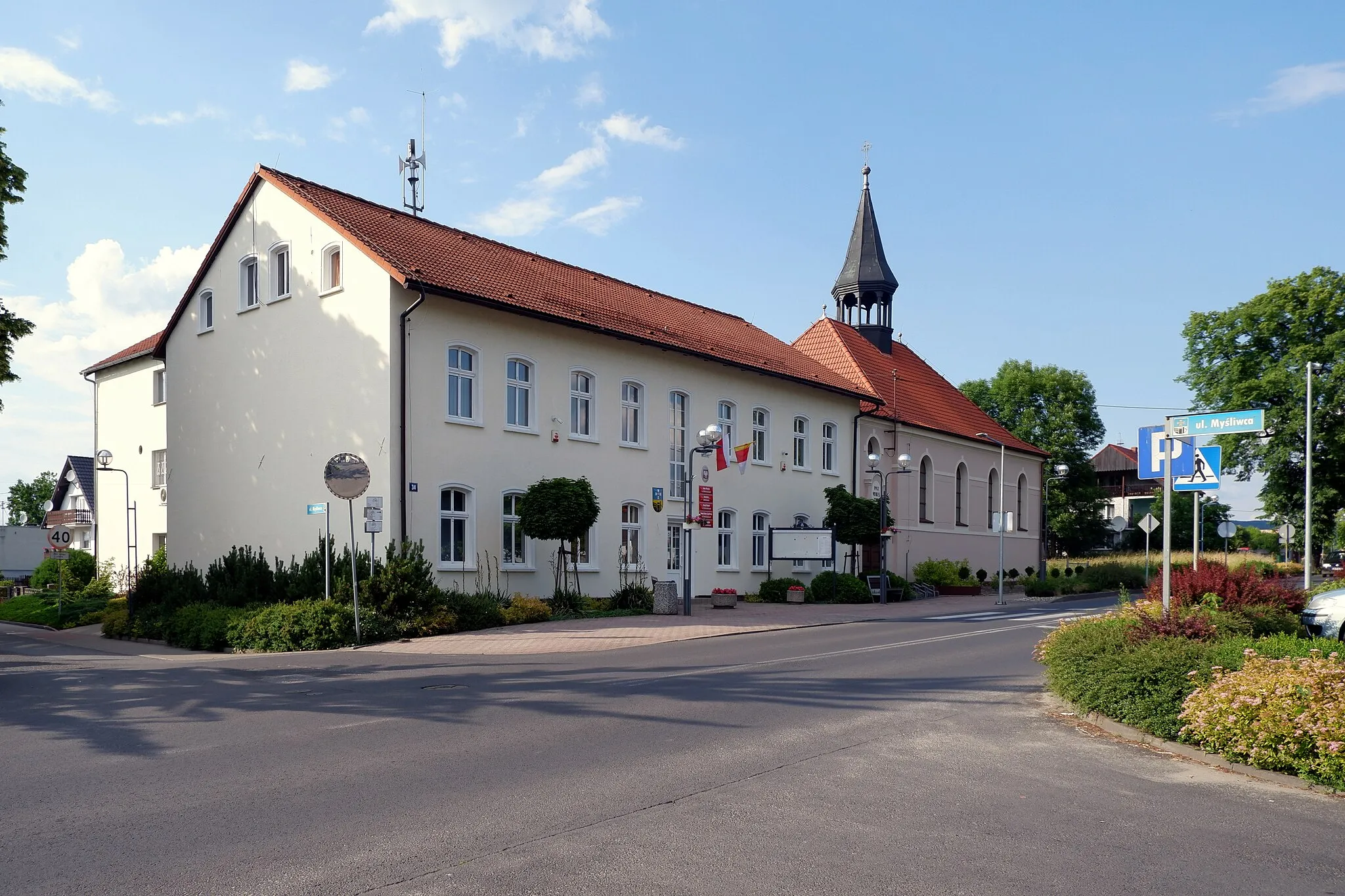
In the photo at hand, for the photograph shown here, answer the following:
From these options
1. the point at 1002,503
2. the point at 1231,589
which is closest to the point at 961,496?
the point at 1002,503

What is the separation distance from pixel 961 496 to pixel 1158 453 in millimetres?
33951

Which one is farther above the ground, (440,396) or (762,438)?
(440,396)

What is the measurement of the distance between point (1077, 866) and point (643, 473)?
22.7 m

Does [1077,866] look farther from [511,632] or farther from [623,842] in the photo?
[511,632]

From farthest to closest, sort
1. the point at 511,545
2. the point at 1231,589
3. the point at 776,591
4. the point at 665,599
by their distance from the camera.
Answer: the point at 776,591
the point at 665,599
the point at 511,545
the point at 1231,589

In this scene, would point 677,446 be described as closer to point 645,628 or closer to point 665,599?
point 665,599

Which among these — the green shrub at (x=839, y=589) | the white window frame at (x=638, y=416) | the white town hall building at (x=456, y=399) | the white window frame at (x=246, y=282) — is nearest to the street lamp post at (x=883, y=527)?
the green shrub at (x=839, y=589)

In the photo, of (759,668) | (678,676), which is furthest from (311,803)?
(759,668)

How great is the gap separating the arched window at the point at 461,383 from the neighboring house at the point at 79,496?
25.9 metres

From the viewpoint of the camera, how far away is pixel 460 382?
23672 mm

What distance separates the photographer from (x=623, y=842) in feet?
19.2

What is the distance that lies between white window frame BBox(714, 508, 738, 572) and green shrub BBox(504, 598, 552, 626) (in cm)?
873

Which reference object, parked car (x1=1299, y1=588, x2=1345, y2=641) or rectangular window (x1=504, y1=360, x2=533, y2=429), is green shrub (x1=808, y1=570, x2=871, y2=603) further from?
parked car (x1=1299, y1=588, x2=1345, y2=641)

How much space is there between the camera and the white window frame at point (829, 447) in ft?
117
